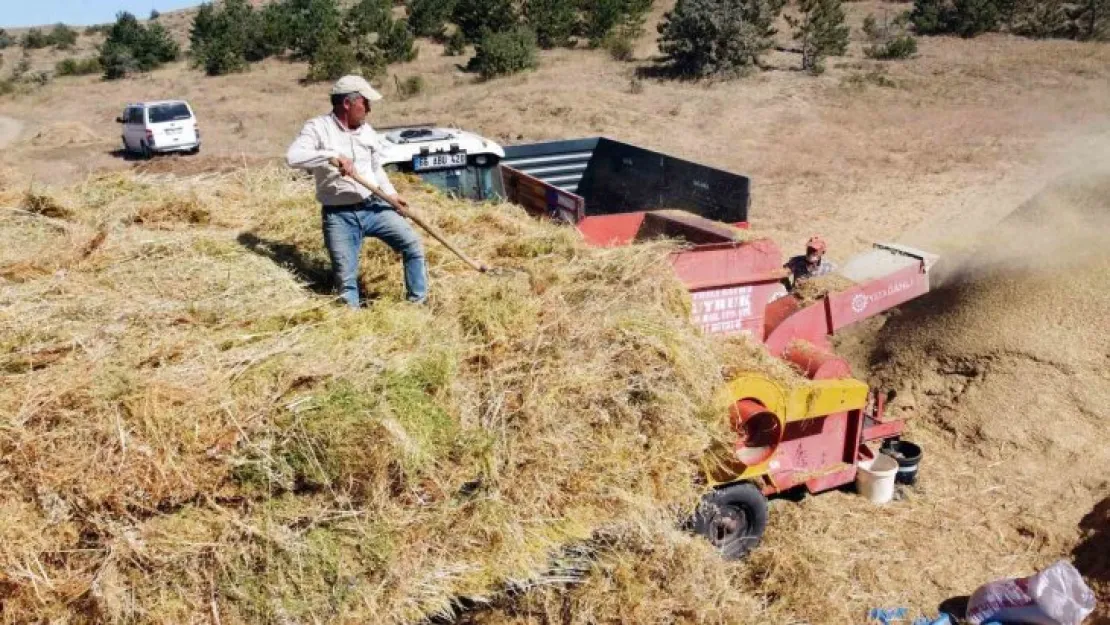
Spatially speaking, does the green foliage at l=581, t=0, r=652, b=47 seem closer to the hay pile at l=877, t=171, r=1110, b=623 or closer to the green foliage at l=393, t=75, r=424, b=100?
the green foliage at l=393, t=75, r=424, b=100

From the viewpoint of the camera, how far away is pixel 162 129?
768 inches

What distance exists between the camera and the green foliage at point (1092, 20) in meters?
22.5

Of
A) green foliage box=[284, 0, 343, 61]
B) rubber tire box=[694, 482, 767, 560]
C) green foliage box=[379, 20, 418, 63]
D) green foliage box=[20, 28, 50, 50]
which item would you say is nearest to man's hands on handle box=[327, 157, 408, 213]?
rubber tire box=[694, 482, 767, 560]

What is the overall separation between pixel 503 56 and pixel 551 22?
17.1 ft

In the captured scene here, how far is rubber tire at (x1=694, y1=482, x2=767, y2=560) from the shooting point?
4.54m

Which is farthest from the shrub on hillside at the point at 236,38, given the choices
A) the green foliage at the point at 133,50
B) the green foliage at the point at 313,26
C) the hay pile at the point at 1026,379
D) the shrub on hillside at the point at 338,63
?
the hay pile at the point at 1026,379

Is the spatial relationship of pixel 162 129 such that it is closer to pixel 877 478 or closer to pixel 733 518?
pixel 733 518

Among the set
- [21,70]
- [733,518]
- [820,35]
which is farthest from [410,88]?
[21,70]

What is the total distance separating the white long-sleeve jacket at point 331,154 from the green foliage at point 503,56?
69.8 feet

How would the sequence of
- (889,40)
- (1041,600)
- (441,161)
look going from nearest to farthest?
(1041,600), (441,161), (889,40)

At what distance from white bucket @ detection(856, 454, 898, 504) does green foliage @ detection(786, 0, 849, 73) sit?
58.3ft

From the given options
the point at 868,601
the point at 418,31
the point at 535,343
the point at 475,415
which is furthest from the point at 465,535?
the point at 418,31

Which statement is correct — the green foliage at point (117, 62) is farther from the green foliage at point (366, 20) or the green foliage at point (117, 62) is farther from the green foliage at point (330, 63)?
the green foliage at point (330, 63)

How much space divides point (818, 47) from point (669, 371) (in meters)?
20.4
